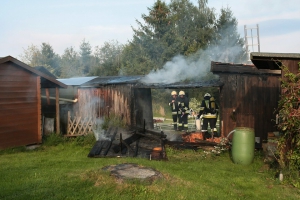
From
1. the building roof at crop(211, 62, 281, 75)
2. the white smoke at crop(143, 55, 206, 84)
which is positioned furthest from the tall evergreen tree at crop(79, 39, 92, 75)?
the building roof at crop(211, 62, 281, 75)

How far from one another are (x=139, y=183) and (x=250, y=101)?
23.9 feet

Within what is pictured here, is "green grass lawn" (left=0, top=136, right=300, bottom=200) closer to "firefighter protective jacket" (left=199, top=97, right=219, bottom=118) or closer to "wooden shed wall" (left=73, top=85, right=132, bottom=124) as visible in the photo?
"firefighter protective jacket" (left=199, top=97, right=219, bottom=118)

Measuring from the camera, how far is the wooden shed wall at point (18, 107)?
10.6m

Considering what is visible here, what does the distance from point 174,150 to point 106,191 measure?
5.64 m

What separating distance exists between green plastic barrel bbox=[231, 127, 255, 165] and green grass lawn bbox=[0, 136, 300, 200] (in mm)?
291

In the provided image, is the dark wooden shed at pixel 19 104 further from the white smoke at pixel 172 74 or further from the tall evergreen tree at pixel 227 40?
the tall evergreen tree at pixel 227 40

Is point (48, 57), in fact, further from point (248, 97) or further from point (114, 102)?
point (248, 97)

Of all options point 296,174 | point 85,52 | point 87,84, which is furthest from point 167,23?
point 85,52

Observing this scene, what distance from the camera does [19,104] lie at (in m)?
11.2

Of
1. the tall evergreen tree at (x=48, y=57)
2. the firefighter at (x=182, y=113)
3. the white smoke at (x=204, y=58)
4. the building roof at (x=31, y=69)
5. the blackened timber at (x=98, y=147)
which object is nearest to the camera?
the blackened timber at (x=98, y=147)

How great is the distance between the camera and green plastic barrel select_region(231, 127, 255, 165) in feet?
28.9

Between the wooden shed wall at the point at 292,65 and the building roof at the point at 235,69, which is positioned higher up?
the building roof at the point at 235,69

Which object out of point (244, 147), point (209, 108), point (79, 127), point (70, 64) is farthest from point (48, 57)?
point (244, 147)

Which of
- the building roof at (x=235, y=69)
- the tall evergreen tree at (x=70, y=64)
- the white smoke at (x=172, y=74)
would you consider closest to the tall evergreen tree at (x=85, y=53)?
the tall evergreen tree at (x=70, y=64)
